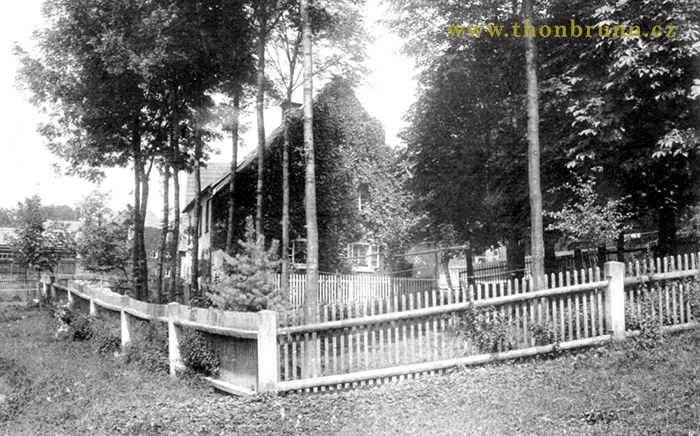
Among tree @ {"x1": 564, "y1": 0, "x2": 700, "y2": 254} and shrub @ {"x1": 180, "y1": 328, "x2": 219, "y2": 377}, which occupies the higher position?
tree @ {"x1": 564, "y1": 0, "x2": 700, "y2": 254}

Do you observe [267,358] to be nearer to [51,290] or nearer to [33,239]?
[51,290]

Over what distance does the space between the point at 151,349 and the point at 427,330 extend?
659cm

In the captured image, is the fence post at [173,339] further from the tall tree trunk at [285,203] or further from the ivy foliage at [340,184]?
the ivy foliage at [340,184]

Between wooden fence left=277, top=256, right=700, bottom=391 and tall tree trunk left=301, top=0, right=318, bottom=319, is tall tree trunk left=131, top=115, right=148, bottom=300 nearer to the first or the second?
tall tree trunk left=301, top=0, right=318, bottom=319

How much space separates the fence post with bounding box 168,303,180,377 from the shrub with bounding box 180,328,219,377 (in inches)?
12.8

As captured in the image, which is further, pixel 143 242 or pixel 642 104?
pixel 143 242

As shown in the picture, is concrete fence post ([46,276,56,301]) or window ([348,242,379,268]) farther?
window ([348,242,379,268])

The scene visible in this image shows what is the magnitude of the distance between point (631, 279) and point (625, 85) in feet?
27.1

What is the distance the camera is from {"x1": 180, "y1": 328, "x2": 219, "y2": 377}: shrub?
38.5 feet

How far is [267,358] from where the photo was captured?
32.3 ft

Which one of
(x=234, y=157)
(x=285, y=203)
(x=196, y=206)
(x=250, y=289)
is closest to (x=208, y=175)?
(x=196, y=206)

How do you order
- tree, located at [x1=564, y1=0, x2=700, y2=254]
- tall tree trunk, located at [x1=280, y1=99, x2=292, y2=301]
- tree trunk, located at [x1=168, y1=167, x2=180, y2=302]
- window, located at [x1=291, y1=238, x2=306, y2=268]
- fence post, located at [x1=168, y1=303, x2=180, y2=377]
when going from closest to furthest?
fence post, located at [x1=168, y1=303, x2=180, y2=377] < tree, located at [x1=564, y1=0, x2=700, y2=254] < tall tree trunk, located at [x1=280, y1=99, x2=292, y2=301] < tree trunk, located at [x1=168, y1=167, x2=180, y2=302] < window, located at [x1=291, y1=238, x2=306, y2=268]

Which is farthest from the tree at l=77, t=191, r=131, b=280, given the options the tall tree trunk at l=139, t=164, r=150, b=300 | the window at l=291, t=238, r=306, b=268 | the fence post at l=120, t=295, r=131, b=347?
the fence post at l=120, t=295, r=131, b=347

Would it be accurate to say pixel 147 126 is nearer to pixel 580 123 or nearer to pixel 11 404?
pixel 580 123
